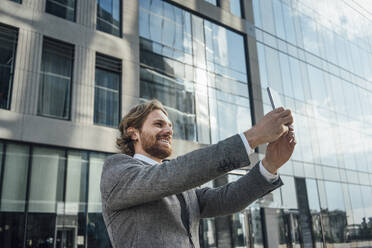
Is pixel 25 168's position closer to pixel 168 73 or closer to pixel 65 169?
pixel 65 169

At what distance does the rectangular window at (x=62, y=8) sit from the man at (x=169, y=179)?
37.1ft

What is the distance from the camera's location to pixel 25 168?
1060 centimetres

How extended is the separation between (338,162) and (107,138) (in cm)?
1648

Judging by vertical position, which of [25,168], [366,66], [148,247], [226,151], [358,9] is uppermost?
[358,9]

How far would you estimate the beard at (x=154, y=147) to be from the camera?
2.02 meters

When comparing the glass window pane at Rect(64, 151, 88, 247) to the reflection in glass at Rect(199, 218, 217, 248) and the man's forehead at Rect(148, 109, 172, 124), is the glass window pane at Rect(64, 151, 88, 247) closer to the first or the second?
the reflection in glass at Rect(199, 218, 217, 248)

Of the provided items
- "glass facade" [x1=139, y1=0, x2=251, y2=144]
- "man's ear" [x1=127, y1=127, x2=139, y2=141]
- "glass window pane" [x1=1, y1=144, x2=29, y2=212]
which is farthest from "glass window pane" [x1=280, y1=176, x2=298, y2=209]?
"man's ear" [x1=127, y1=127, x2=139, y2=141]

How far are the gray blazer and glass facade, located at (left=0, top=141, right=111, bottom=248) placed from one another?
9.59 meters

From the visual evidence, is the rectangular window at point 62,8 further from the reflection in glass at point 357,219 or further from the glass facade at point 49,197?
the reflection in glass at point 357,219

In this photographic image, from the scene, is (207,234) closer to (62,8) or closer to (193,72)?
(193,72)

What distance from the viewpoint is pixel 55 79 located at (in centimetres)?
1177

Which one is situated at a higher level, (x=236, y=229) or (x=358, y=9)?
(x=358, y=9)

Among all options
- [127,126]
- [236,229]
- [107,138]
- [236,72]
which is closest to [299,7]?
[236,72]

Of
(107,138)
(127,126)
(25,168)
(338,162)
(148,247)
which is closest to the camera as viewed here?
(148,247)
